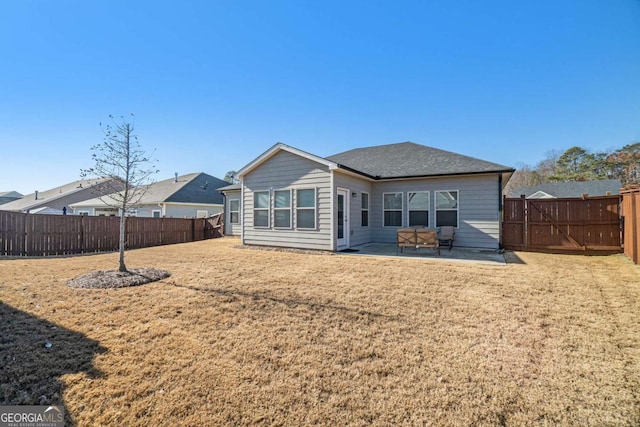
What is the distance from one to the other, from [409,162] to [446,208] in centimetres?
285

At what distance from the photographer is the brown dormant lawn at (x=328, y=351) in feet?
7.54

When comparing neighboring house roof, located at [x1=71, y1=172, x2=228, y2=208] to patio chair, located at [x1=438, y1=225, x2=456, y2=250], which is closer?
patio chair, located at [x1=438, y1=225, x2=456, y2=250]

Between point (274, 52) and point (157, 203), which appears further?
point (157, 203)

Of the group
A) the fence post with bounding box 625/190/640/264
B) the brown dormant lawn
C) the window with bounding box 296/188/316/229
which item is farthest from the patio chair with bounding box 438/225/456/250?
the window with bounding box 296/188/316/229

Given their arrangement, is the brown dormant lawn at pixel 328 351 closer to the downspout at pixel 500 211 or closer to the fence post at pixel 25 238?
the downspout at pixel 500 211

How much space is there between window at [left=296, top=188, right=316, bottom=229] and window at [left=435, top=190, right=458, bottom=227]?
5073 millimetres

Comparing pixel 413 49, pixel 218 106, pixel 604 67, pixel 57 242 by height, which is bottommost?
pixel 57 242

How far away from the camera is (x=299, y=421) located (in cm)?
216

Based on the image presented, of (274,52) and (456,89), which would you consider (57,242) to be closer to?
(274,52)

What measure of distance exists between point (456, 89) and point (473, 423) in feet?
51.2

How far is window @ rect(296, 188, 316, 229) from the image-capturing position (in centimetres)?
993

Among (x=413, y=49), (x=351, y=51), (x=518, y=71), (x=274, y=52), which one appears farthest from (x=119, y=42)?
(x=518, y=71)

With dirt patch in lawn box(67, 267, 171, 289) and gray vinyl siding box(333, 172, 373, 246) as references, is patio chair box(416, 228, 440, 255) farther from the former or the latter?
dirt patch in lawn box(67, 267, 171, 289)

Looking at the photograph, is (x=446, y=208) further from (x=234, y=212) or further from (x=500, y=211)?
(x=234, y=212)
